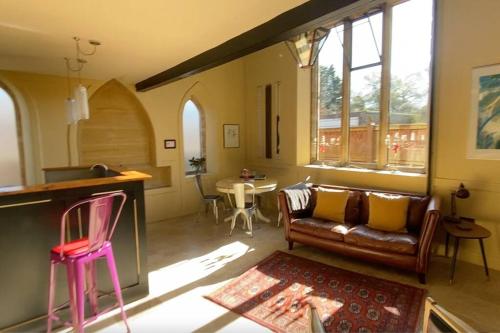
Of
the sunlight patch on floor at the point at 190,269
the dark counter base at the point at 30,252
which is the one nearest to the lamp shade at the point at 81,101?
the dark counter base at the point at 30,252

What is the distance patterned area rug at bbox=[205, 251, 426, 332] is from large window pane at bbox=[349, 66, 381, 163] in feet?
6.74

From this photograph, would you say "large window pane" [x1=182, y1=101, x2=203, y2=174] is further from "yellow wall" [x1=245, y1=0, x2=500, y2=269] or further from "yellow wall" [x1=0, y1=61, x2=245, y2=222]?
"yellow wall" [x1=245, y1=0, x2=500, y2=269]

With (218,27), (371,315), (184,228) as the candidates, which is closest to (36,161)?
(184,228)

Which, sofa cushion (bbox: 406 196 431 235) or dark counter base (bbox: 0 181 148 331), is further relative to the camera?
sofa cushion (bbox: 406 196 431 235)

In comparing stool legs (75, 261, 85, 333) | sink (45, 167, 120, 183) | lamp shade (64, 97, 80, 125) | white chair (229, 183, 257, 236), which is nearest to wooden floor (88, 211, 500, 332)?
white chair (229, 183, 257, 236)

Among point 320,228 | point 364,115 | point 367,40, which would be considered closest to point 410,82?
point 364,115

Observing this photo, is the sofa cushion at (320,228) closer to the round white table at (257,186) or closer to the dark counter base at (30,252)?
the round white table at (257,186)

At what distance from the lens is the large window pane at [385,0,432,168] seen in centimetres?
369

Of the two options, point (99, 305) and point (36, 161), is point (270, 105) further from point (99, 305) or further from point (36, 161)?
point (99, 305)

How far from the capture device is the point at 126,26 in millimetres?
2307

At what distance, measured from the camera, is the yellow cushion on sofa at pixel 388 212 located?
10.8ft

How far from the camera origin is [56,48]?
9.25 ft

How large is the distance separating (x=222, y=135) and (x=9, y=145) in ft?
11.2

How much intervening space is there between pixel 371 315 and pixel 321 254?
1.27 meters
